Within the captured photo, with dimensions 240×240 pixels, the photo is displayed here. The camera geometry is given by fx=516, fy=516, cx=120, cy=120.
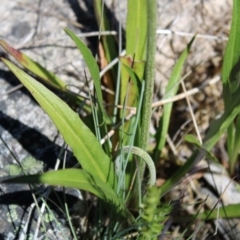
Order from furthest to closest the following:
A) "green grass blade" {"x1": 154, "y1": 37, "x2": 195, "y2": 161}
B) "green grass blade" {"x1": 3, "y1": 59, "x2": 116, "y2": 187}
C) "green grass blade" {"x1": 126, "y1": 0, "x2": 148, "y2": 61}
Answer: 1. "green grass blade" {"x1": 154, "y1": 37, "x2": 195, "y2": 161}
2. "green grass blade" {"x1": 126, "y1": 0, "x2": 148, "y2": 61}
3. "green grass blade" {"x1": 3, "y1": 59, "x2": 116, "y2": 187}

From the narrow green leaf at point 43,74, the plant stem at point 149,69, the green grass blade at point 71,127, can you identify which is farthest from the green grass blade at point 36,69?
the plant stem at point 149,69

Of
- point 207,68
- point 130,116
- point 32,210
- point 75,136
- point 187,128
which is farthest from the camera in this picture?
point 207,68

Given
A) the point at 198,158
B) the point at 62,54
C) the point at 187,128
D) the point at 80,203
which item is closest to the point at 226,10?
the point at 187,128

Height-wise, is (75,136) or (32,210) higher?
(75,136)

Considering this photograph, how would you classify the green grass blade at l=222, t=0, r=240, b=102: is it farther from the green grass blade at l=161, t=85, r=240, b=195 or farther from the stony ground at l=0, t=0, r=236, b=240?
the stony ground at l=0, t=0, r=236, b=240

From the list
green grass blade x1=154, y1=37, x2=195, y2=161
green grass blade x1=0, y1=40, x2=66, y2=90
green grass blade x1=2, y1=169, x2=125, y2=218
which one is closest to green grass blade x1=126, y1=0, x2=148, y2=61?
green grass blade x1=154, y1=37, x2=195, y2=161

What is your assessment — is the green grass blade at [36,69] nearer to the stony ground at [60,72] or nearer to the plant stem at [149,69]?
the stony ground at [60,72]

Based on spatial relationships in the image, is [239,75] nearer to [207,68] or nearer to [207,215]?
[207,215]
